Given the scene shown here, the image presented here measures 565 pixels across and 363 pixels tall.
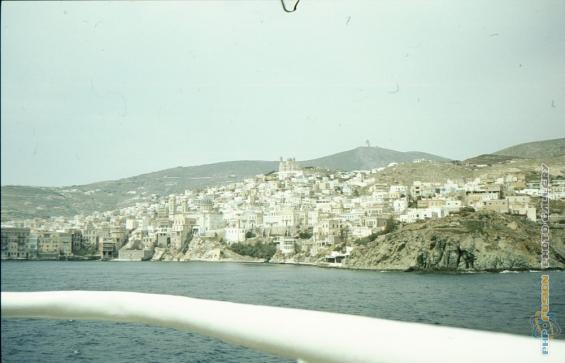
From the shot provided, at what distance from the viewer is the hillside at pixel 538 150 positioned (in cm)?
183

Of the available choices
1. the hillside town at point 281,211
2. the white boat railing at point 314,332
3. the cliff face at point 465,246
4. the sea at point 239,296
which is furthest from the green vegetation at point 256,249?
the white boat railing at point 314,332

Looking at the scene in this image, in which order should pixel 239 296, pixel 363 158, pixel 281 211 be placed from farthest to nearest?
pixel 239 296
pixel 281 211
pixel 363 158

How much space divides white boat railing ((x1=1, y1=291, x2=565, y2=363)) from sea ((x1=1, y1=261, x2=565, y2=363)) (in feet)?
8.58

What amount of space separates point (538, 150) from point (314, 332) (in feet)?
5.94

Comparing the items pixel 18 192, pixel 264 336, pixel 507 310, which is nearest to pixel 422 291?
pixel 507 310

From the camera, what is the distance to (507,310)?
264 inches

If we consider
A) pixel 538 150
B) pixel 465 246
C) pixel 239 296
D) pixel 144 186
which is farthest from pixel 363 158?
pixel 239 296

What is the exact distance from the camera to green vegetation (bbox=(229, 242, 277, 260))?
878 cm

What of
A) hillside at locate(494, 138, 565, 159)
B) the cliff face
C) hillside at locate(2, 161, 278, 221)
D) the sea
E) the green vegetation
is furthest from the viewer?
the green vegetation

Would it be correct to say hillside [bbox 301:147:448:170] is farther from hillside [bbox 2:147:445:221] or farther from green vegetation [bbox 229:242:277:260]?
green vegetation [bbox 229:242:277:260]

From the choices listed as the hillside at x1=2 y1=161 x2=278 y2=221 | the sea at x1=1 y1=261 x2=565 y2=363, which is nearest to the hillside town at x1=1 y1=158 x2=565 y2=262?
the hillside at x1=2 y1=161 x2=278 y2=221

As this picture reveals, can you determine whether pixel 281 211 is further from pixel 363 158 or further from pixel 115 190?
pixel 363 158

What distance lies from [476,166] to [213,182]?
1639 mm

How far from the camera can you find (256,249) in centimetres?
1032
